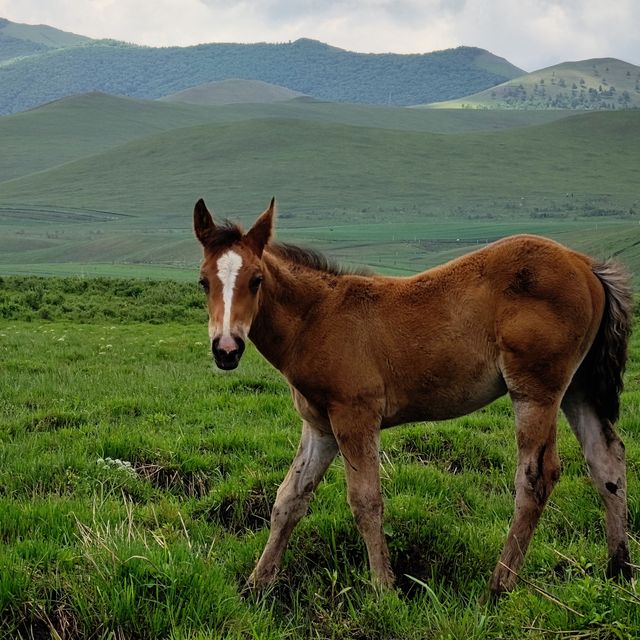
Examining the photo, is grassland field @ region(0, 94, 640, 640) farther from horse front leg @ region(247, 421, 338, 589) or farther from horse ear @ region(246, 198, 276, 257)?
horse ear @ region(246, 198, 276, 257)

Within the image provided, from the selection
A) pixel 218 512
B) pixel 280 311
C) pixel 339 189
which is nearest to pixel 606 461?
pixel 280 311

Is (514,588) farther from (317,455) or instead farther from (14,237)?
(14,237)

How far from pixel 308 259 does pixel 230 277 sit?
1.11 m

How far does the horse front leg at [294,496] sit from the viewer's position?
5.35 metres

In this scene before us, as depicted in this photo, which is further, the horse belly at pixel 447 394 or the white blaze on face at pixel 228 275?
the horse belly at pixel 447 394

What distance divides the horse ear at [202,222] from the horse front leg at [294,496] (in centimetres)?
158

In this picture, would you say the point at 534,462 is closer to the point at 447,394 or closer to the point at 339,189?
the point at 447,394

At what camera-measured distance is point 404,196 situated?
403 ft

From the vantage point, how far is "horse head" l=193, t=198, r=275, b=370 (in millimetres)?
4855

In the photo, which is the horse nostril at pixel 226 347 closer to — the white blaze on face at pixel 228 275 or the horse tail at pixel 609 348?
the white blaze on face at pixel 228 275

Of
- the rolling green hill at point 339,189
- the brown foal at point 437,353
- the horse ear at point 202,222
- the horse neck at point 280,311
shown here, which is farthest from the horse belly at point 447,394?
the rolling green hill at point 339,189

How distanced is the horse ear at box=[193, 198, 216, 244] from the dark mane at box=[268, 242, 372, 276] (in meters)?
0.68

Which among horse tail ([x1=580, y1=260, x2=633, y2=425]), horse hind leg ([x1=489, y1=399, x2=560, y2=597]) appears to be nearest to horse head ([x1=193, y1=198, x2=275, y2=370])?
horse hind leg ([x1=489, y1=399, x2=560, y2=597])

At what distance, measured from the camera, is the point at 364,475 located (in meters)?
5.24
